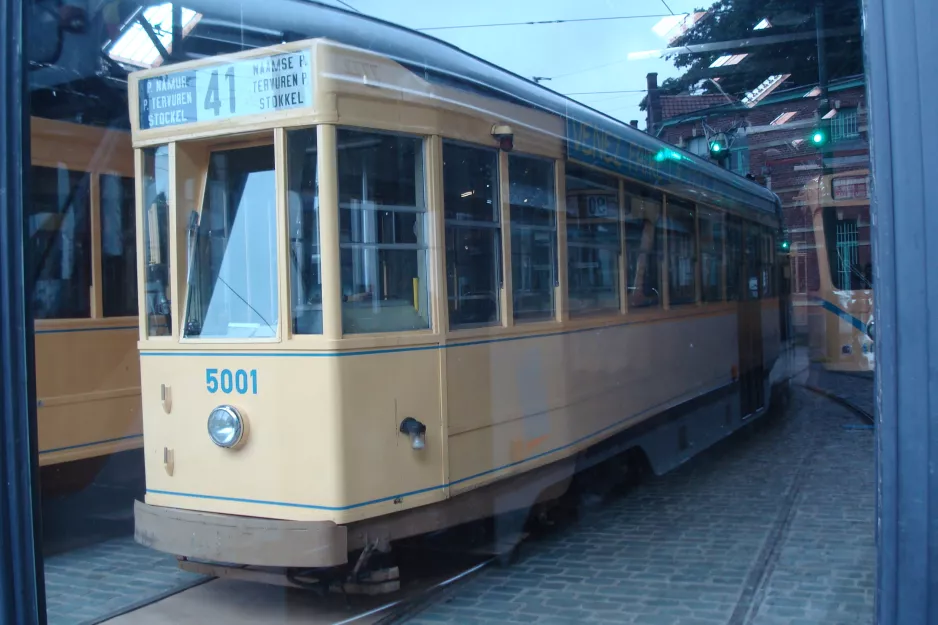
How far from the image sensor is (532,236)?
499 cm

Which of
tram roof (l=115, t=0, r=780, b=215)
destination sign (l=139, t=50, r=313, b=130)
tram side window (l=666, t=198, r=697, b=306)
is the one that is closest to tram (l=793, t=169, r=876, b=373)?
tram side window (l=666, t=198, r=697, b=306)

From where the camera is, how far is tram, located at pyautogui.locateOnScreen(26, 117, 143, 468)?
5.53 meters

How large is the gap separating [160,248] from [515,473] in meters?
2.17

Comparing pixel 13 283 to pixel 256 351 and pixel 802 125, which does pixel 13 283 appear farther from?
pixel 802 125

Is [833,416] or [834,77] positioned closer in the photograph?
[834,77]

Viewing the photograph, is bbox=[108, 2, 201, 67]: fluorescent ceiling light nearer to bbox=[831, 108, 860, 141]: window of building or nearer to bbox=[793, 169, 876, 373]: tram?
bbox=[831, 108, 860, 141]: window of building

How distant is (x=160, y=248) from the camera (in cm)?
442

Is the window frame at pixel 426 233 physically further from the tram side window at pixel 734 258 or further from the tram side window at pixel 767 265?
the tram side window at pixel 767 265

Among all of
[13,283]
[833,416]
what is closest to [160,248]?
[13,283]

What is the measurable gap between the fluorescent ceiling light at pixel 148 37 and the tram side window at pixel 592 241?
231 centimetres

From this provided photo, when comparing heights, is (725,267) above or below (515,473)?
above

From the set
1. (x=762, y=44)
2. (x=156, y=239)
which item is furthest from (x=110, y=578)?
(x=762, y=44)

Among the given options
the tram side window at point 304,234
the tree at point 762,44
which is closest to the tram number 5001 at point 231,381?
the tram side window at point 304,234

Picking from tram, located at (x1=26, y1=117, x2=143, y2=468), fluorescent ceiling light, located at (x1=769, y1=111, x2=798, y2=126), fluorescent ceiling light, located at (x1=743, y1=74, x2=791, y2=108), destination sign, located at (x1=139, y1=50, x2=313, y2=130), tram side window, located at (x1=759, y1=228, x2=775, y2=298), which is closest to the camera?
fluorescent ceiling light, located at (x1=743, y1=74, x2=791, y2=108)
